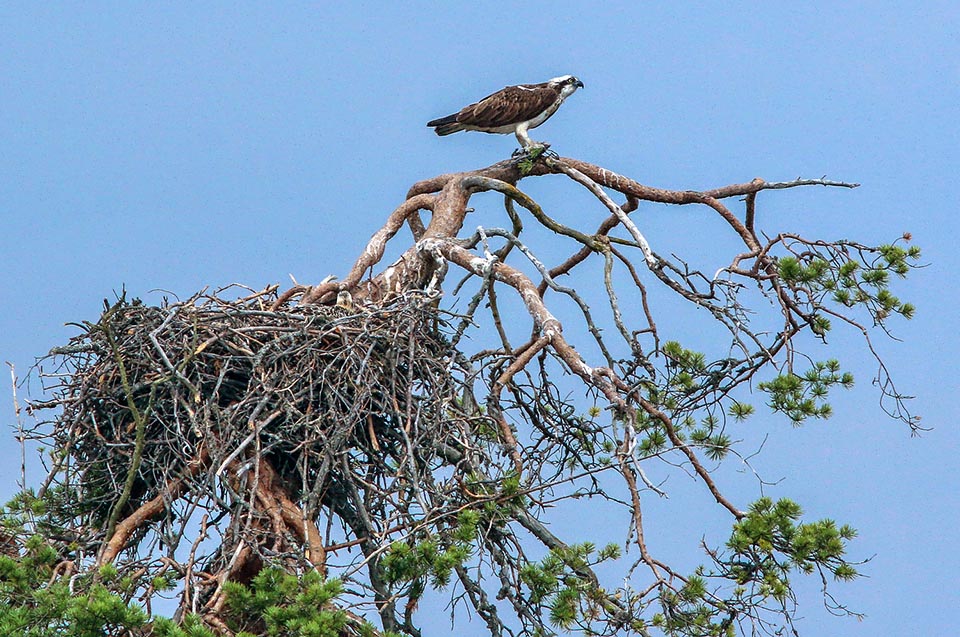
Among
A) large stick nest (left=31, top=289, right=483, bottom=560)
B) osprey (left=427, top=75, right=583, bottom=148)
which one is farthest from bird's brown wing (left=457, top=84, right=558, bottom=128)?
large stick nest (left=31, top=289, right=483, bottom=560)

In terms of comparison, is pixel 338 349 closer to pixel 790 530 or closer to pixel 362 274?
pixel 362 274

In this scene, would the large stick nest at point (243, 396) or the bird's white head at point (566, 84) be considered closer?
the large stick nest at point (243, 396)

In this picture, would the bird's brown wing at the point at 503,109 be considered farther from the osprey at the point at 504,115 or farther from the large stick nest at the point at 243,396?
the large stick nest at the point at 243,396

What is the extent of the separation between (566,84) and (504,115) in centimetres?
93

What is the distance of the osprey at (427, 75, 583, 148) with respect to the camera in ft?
31.3

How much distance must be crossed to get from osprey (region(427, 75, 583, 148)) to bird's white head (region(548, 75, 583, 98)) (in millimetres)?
332

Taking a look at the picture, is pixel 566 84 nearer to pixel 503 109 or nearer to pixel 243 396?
pixel 503 109

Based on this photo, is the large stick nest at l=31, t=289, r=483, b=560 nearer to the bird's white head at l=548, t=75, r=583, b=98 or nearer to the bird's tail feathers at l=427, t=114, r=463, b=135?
the bird's tail feathers at l=427, t=114, r=463, b=135

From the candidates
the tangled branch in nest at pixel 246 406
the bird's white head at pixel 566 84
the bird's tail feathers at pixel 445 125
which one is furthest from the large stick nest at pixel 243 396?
the bird's white head at pixel 566 84

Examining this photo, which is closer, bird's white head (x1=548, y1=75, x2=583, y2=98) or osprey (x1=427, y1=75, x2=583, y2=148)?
osprey (x1=427, y1=75, x2=583, y2=148)

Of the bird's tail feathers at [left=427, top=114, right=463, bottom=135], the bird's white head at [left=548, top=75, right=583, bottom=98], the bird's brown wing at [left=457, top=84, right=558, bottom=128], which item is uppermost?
the bird's white head at [left=548, top=75, right=583, bottom=98]

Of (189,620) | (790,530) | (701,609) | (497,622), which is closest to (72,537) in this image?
(189,620)

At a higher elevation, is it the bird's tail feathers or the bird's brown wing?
the bird's brown wing

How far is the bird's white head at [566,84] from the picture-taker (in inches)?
400
